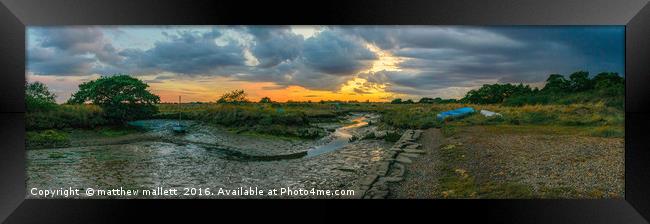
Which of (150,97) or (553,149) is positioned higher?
(150,97)

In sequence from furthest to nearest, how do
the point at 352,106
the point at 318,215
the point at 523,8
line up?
1. the point at 352,106
2. the point at 318,215
3. the point at 523,8

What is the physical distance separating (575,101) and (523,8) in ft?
5.20

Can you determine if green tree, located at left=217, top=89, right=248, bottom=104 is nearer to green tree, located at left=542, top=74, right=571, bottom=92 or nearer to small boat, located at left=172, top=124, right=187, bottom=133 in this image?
small boat, located at left=172, top=124, right=187, bottom=133

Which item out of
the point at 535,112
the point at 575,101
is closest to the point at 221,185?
the point at 535,112

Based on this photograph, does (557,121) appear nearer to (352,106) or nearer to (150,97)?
(352,106)

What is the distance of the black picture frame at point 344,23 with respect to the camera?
5.62 m

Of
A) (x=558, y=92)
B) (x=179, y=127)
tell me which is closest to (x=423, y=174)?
(x=558, y=92)

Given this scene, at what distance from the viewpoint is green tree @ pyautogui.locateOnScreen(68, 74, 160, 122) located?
619cm

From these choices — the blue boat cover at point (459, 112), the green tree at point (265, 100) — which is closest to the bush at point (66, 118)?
the green tree at point (265, 100)

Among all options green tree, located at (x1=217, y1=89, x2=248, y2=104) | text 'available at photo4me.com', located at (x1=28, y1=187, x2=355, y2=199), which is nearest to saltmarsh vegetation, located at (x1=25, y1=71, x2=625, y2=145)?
green tree, located at (x1=217, y1=89, x2=248, y2=104)

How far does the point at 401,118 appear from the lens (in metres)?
6.34

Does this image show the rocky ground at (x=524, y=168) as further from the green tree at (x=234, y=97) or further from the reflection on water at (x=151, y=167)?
the green tree at (x=234, y=97)

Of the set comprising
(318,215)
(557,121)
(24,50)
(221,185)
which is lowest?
(318,215)

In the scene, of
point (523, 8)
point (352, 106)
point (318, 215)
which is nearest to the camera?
point (523, 8)
